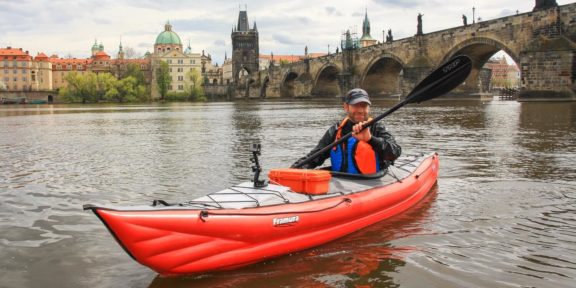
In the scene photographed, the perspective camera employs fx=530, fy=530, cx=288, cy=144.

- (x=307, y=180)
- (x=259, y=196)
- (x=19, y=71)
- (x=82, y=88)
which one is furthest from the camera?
(x=19, y=71)

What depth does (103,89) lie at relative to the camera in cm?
8850

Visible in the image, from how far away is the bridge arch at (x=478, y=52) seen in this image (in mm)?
A: 33562

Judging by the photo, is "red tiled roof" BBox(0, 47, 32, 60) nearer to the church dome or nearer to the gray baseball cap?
the church dome

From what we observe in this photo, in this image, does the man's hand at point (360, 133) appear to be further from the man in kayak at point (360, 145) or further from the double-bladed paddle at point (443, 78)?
the double-bladed paddle at point (443, 78)

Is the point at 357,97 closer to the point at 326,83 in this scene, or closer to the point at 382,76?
the point at 382,76

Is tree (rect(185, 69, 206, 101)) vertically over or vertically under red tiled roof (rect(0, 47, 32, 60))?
under

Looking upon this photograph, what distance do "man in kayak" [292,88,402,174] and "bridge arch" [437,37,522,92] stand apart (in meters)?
29.8

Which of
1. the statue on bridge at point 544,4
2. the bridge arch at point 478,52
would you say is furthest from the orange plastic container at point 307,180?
the bridge arch at point 478,52

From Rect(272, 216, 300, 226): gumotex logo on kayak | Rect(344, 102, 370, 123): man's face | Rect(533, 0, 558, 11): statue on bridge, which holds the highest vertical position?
Rect(533, 0, 558, 11): statue on bridge

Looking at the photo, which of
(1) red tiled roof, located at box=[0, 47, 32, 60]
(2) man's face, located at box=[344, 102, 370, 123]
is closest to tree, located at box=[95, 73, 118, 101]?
(1) red tiled roof, located at box=[0, 47, 32, 60]

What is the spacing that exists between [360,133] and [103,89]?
89.5 metres

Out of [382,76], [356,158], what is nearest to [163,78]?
[382,76]

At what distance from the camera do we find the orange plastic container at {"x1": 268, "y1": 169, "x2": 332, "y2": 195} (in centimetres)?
479

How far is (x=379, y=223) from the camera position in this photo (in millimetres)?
5492
